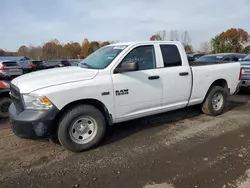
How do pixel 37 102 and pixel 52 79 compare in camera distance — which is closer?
pixel 37 102

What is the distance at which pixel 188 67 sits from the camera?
4.94 m

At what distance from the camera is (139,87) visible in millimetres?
4211

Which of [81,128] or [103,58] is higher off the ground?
[103,58]

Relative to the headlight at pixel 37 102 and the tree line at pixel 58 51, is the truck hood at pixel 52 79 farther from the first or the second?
the tree line at pixel 58 51

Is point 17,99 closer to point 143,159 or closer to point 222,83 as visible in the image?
point 143,159

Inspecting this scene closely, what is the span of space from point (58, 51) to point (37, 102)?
208ft

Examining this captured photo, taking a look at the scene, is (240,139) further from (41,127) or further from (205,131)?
(41,127)

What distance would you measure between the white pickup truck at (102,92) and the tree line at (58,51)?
54.1 m

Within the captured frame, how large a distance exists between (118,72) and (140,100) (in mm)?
715

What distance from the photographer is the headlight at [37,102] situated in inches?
132

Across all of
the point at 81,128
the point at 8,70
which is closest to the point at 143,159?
the point at 81,128

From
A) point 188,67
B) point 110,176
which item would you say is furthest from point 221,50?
point 110,176

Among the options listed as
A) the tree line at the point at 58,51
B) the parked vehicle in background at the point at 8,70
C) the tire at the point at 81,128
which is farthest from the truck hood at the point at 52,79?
the tree line at the point at 58,51

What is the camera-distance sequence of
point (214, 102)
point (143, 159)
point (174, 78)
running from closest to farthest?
1. point (143, 159)
2. point (174, 78)
3. point (214, 102)
